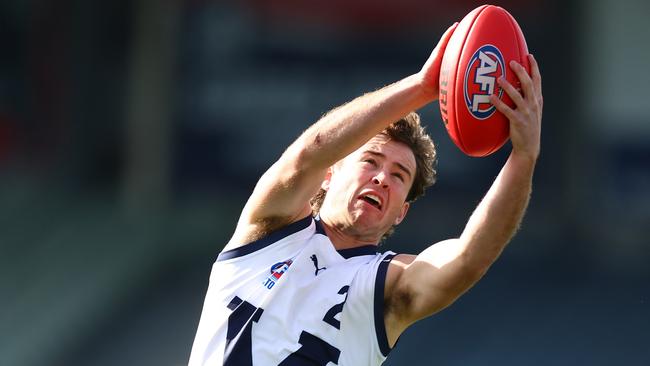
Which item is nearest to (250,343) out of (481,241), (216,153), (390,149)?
(481,241)

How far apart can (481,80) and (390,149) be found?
901 millimetres

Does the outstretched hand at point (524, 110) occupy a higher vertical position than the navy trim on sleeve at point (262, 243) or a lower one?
higher

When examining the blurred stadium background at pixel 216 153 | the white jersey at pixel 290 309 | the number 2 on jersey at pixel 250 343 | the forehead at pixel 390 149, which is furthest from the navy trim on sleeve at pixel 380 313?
the blurred stadium background at pixel 216 153

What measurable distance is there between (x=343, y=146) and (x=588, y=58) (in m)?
9.15

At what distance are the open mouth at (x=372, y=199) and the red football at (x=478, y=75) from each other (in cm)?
67

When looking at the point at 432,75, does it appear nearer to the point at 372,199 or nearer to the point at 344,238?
the point at 372,199

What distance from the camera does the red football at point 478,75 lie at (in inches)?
141

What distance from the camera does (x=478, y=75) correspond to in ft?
11.7

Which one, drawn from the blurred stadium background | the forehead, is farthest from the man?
the blurred stadium background

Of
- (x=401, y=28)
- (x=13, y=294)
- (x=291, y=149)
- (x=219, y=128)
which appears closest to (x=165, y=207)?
(x=219, y=128)

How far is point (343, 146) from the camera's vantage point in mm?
3686

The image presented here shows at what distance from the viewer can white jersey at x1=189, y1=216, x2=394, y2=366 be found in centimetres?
391

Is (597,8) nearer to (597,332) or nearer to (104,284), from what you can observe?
(597,332)

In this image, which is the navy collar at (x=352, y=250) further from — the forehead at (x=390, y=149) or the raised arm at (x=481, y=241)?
the forehead at (x=390, y=149)
